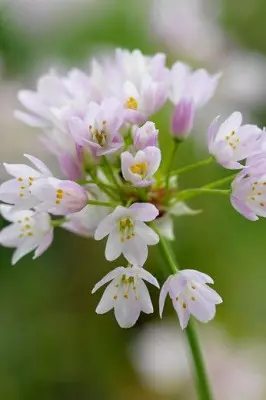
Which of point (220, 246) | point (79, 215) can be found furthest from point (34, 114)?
point (220, 246)

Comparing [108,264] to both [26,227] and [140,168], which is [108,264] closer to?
[26,227]

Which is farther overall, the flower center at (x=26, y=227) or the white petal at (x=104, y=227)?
the flower center at (x=26, y=227)

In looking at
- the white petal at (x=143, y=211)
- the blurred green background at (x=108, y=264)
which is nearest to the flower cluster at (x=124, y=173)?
the white petal at (x=143, y=211)

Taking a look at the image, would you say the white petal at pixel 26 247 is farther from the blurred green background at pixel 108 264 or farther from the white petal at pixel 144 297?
the blurred green background at pixel 108 264

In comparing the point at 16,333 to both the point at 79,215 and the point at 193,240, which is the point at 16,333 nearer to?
the point at 193,240

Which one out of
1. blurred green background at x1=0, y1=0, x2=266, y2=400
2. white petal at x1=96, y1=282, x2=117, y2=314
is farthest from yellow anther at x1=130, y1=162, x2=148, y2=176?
blurred green background at x1=0, y1=0, x2=266, y2=400

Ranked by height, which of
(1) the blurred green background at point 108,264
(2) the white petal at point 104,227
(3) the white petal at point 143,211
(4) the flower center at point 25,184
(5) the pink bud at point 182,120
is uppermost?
(5) the pink bud at point 182,120
